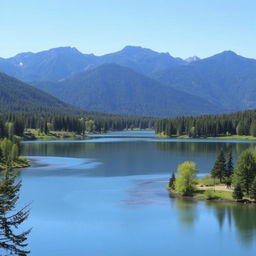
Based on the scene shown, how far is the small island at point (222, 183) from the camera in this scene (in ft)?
282

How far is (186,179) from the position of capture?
306ft

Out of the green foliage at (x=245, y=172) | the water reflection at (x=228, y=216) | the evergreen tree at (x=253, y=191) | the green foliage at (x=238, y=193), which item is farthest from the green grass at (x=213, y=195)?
the evergreen tree at (x=253, y=191)

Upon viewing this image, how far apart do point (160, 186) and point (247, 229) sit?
37122 mm

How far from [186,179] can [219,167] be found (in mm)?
10090

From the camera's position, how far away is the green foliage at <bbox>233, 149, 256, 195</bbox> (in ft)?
289

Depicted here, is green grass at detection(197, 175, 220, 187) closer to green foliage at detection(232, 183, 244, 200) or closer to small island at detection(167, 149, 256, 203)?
small island at detection(167, 149, 256, 203)

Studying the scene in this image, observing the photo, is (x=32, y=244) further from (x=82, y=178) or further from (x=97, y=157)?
(x=97, y=157)

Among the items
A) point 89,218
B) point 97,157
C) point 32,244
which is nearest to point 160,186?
point 89,218

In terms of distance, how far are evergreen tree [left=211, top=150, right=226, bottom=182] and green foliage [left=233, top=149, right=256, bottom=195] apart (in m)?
8.35

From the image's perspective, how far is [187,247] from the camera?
61.2 meters

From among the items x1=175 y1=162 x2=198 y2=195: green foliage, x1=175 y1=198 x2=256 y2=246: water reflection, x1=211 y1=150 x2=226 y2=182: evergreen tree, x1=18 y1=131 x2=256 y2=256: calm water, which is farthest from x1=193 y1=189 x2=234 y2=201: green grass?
x1=211 y1=150 x2=226 y2=182: evergreen tree

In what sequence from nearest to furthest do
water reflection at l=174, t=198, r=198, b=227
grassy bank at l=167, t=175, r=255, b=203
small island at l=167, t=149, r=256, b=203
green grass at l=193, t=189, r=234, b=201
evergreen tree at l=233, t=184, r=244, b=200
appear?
1. water reflection at l=174, t=198, r=198, b=227
2. evergreen tree at l=233, t=184, r=244, b=200
3. small island at l=167, t=149, r=256, b=203
4. grassy bank at l=167, t=175, r=255, b=203
5. green grass at l=193, t=189, r=234, b=201

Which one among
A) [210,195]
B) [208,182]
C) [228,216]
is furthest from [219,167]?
[228,216]

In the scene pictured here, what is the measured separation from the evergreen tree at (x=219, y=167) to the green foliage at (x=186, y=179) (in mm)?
7721
